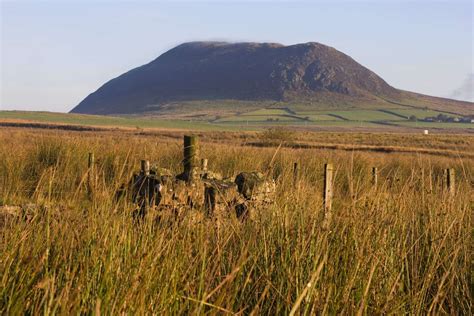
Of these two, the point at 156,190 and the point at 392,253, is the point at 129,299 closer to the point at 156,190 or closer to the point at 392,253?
the point at 392,253

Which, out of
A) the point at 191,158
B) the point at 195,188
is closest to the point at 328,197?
the point at 195,188

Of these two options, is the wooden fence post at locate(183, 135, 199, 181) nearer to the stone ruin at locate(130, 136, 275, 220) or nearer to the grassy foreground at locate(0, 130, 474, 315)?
the stone ruin at locate(130, 136, 275, 220)

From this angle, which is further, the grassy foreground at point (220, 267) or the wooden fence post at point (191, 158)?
the wooden fence post at point (191, 158)

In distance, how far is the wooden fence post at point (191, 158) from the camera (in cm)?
879

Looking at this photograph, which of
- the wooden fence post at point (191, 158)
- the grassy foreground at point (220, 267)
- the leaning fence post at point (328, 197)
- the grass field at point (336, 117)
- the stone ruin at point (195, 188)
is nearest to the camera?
the grassy foreground at point (220, 267)

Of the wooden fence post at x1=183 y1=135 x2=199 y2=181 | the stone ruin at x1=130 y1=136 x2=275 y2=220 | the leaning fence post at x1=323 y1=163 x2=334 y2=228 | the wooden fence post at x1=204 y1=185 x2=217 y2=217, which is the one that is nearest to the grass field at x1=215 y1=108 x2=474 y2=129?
the stone ruin at x1=130 y1=136 x2=275 y2=220

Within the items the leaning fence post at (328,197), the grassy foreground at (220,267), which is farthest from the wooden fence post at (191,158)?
the grassy foreground at (220,267)

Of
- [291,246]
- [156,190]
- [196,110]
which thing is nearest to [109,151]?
[156,190]

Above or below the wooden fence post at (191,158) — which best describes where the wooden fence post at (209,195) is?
below

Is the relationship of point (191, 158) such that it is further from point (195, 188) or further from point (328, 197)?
point (328, 197)

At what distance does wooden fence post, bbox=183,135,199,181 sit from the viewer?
8.79 metres

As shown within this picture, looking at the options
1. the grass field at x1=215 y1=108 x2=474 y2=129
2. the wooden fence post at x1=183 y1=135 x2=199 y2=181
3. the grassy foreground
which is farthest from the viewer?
the grass field at x1=215 y1=108 x2=474 y2=129

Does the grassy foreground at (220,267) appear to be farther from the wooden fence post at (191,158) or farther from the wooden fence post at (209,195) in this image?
the wooden fence post at (191,158)

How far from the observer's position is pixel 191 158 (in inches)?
353
